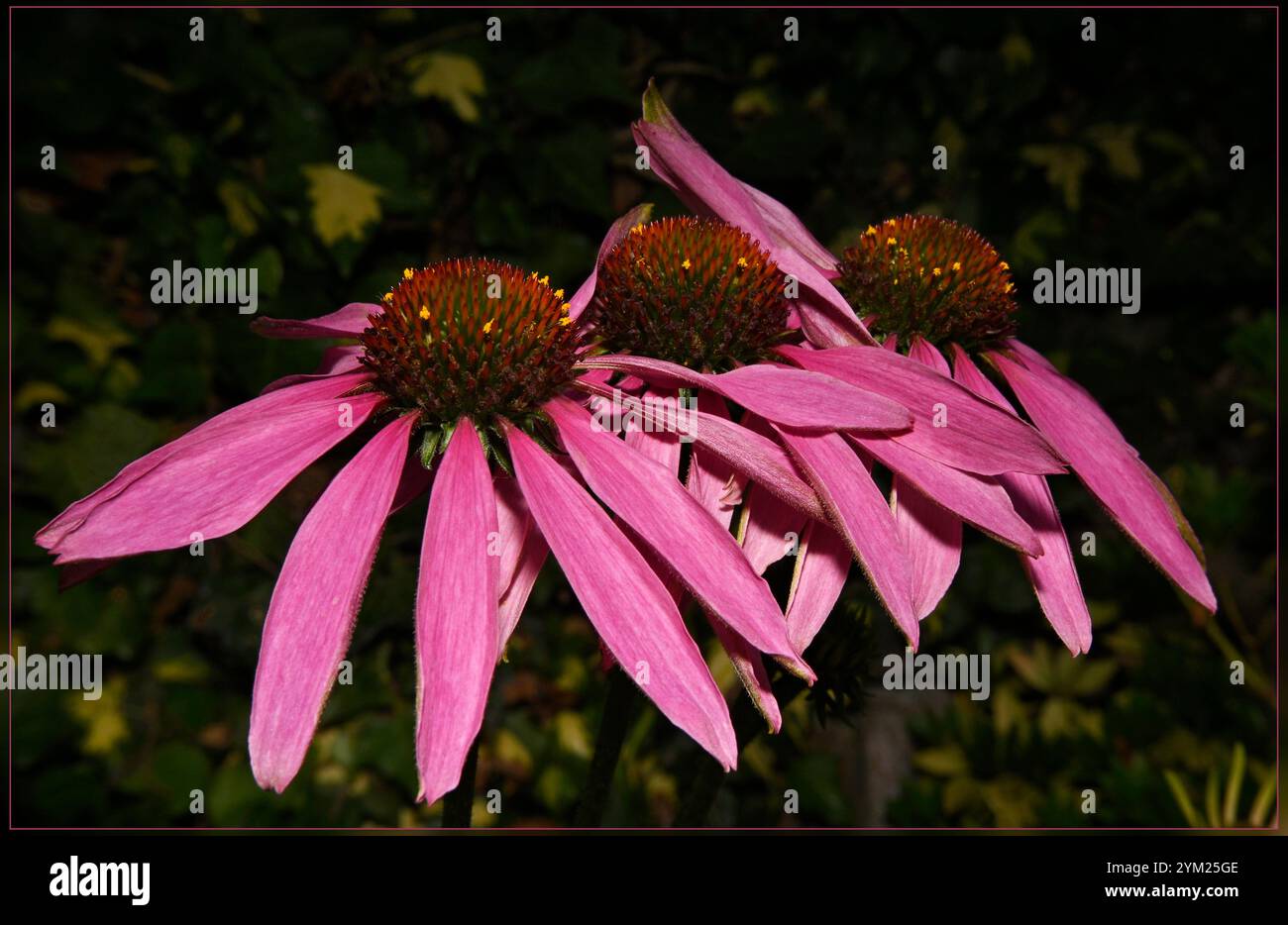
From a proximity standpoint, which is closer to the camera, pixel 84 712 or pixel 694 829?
pixel 694 829

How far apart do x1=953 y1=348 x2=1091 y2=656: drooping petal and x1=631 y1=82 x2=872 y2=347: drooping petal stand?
4.6 inches

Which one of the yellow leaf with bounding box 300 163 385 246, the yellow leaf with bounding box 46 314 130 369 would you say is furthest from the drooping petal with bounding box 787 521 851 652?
the yellow leaf with bounding box 46 314 130 369

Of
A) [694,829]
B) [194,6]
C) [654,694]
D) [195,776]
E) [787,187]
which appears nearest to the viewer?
[654,694]

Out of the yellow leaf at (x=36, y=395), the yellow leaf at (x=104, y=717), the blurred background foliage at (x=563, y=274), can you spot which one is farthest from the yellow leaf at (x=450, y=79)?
the yellow leaf at (x=104, y=717)

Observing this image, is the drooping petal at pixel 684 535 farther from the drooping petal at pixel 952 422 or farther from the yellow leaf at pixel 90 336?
the yellow leaf at pixel 90 336

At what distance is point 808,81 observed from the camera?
5.69 ft

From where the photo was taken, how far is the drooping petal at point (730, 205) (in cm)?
61

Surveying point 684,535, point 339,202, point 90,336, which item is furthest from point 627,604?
point 90,336

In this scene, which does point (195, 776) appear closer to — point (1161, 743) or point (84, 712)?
point (84, 712)

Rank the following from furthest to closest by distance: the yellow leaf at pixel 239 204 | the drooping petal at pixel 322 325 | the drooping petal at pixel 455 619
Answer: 1. the yellow leaf at pixel 239 204
2. the drooping petal at pixel 322 325
3. the drooping petal at pixel 455 619

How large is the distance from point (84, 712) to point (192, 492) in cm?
130

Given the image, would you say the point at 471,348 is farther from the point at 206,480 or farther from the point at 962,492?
the point at 962,492

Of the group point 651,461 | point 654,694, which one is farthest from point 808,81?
point 654,694

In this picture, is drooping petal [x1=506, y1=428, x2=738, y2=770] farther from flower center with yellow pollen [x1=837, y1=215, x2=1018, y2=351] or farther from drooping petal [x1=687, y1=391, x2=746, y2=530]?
flower center with yellow pollen [x1=837, y1=215, x2=1018, y2=351]
